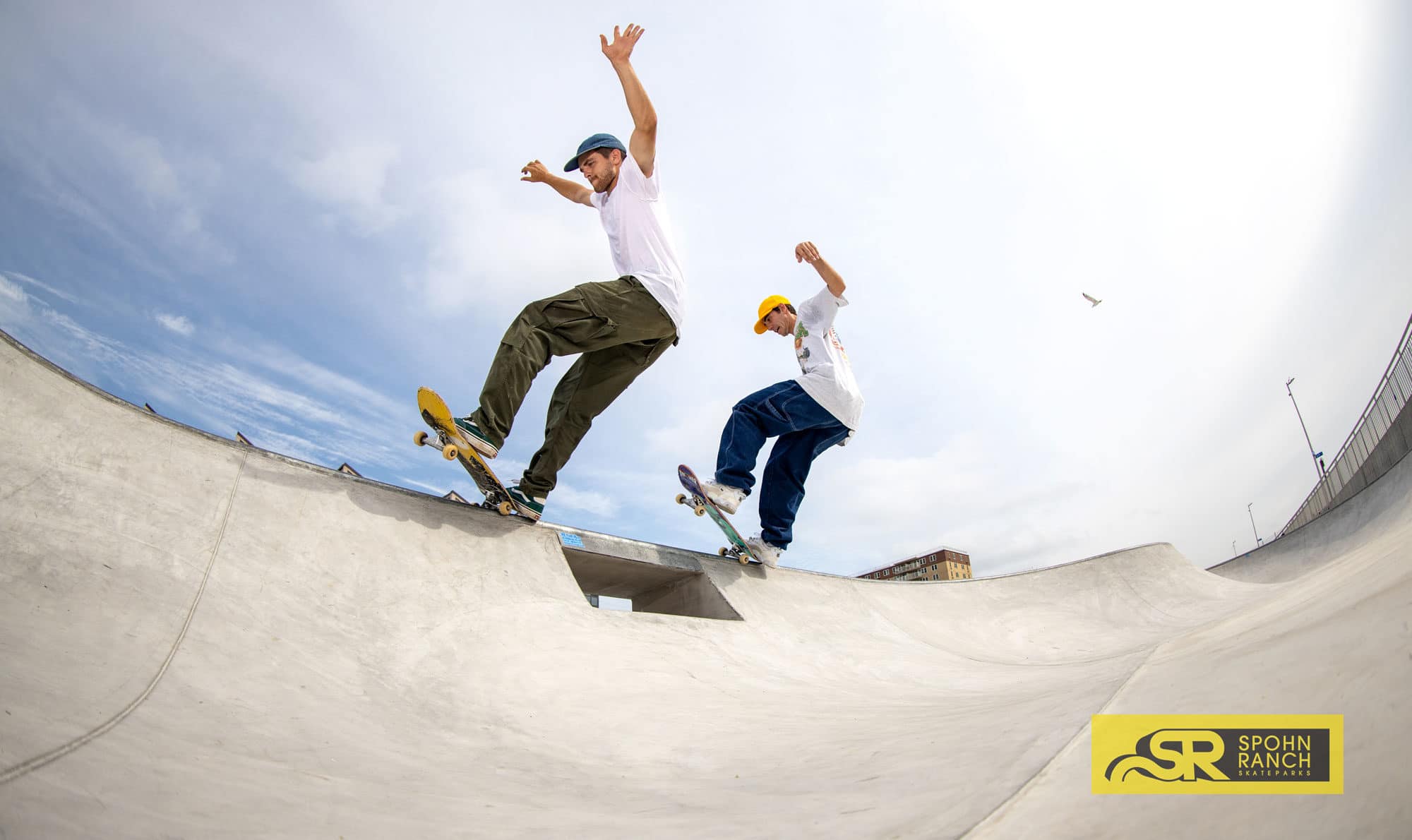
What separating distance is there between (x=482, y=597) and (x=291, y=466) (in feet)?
4.49

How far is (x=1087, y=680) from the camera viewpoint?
77.8 inches

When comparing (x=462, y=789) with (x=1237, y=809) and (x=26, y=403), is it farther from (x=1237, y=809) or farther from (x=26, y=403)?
(x=26, y=403)

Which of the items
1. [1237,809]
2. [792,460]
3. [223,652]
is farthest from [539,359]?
[1237,809]

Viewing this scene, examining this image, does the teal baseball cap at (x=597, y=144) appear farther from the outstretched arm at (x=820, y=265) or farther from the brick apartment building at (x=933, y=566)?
the brick apartment building at (x=933, y=566)

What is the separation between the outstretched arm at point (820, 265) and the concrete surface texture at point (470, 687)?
8.79 feet

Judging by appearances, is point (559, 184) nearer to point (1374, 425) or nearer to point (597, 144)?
point (597, 144)

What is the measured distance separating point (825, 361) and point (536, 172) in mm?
2733

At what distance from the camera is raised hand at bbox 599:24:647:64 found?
3.65m

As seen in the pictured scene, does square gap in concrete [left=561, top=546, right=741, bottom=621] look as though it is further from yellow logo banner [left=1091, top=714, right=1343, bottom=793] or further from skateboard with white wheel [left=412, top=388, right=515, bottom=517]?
yellow logo banner [left=1091, top=714, right=1343, bottom=793]

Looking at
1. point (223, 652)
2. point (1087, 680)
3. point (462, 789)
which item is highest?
point (1087, 680)

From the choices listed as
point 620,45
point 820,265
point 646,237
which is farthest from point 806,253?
point 620,45

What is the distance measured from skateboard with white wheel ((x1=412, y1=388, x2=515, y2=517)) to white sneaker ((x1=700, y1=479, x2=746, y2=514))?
1.52m

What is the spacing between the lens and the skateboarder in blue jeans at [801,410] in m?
4.86

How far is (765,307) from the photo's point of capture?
540 cm
